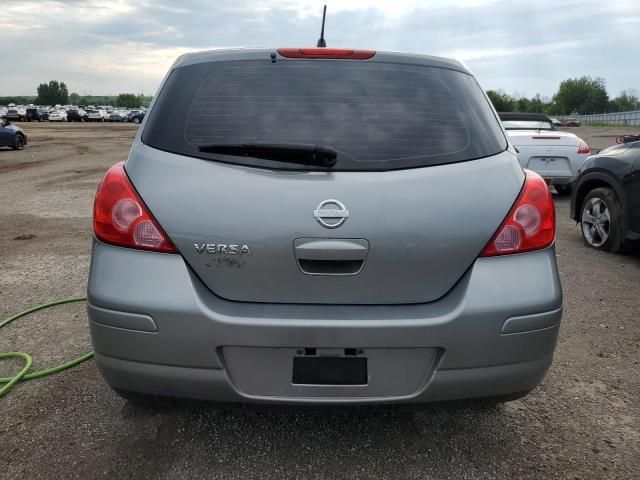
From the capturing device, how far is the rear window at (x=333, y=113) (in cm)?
223

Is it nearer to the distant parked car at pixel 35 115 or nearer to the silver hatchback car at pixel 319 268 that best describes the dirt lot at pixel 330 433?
the silver hatchback car at pixel 319 268

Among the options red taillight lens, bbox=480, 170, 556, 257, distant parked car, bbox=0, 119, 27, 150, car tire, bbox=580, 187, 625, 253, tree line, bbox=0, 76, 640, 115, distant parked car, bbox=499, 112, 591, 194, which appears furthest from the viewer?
tree line, bbox=0, 76, 640, 115

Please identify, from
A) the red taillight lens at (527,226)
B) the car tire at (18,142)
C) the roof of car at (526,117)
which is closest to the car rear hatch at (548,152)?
the roof of car at (526,117)

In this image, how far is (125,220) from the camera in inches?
86.0

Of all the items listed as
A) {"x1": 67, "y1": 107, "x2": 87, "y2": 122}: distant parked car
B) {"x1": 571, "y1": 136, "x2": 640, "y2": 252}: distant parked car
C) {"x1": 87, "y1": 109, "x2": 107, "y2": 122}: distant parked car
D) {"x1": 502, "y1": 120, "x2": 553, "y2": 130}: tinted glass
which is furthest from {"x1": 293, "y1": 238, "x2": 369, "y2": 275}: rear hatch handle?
{"x1": 87, "y1": 109, "x2": 107, "y2": 122}: distant parked car

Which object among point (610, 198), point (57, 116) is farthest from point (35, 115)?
point (610, 198)

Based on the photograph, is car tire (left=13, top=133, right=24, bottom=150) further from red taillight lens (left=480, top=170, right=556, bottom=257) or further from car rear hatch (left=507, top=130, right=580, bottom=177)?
red taillight lens (left=480, top=170, right=556, bottom=257)

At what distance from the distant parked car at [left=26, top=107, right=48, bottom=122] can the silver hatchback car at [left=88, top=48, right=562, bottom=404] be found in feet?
242

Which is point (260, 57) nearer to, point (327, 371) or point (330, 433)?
point (327, 371)

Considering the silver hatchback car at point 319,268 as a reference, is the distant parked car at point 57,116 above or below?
below

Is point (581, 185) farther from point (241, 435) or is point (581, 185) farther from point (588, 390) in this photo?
point (241, 435)

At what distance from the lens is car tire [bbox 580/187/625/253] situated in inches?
242

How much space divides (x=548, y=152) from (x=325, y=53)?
26.4ft

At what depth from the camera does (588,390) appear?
318 centimetres
